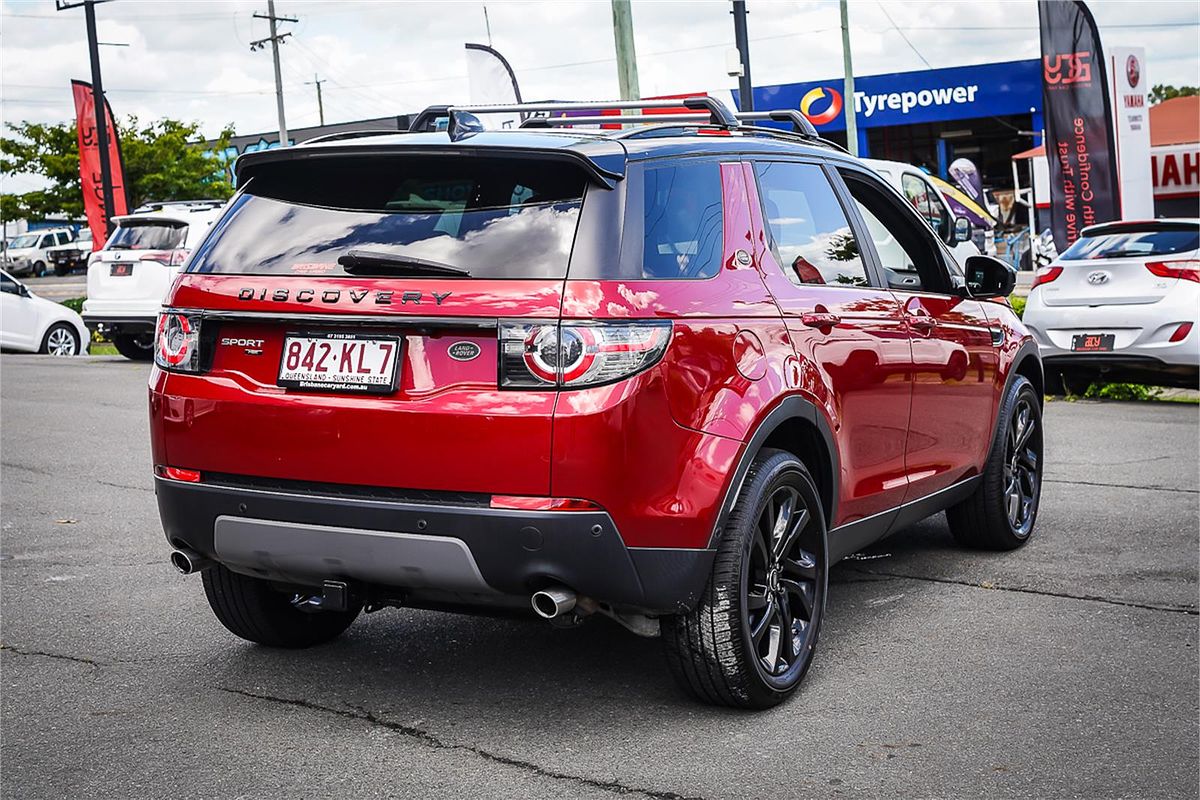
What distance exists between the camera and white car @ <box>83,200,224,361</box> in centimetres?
1731

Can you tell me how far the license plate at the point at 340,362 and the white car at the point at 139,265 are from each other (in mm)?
13816

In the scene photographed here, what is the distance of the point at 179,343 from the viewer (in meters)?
4.30

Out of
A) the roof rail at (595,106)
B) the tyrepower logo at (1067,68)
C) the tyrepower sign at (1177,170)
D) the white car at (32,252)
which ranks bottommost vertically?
the roof rail at (595,106)

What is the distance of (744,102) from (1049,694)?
19927mm

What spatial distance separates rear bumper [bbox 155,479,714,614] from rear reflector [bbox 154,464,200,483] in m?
0.04

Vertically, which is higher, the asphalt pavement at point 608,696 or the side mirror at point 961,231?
the side mirror at point 961,231

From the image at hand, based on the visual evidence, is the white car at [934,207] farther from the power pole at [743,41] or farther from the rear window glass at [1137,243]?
the power pole at [743,41]

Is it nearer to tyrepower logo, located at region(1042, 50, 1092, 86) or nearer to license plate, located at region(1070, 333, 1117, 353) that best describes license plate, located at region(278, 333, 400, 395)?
license plate, located at region(1070, 333, 1117, 353)

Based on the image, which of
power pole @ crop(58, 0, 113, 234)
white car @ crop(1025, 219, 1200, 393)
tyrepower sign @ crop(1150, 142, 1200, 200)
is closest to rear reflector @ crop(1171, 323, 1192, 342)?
white car @ crop(1025, 219, 1200, 393)

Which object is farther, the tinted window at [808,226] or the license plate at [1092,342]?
the license plate at [1092,342]

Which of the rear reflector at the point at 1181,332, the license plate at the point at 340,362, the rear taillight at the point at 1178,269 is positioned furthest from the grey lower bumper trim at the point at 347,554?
the rear taillight at the point at 1178,269

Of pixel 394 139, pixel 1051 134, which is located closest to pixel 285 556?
pixel 394 139

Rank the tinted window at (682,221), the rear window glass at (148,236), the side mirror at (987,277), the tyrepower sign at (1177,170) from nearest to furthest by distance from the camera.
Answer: the tinted window at (682,221) → the side mirror at (987,277) → the rear window glass at (148,236) → the tyrepower sign at (1177,170)

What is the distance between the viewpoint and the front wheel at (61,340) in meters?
20.8
